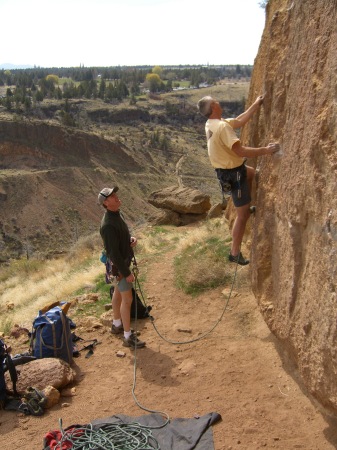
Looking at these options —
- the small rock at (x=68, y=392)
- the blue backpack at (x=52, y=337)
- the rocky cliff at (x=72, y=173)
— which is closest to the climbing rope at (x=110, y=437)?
the small rock at (x=68, y=392)

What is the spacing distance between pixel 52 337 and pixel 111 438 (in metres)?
1.78

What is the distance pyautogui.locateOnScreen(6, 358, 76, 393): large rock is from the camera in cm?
510

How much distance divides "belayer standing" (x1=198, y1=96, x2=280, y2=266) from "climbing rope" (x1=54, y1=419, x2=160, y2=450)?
2.78 meters

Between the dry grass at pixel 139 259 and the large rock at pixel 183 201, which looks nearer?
the dry grass at pixel 139 259

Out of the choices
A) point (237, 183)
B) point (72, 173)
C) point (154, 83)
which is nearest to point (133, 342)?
point (237, 183)

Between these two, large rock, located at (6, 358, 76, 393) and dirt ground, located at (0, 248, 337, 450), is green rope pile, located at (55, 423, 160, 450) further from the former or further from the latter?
large rock, located at (6, 358, 76, 393)

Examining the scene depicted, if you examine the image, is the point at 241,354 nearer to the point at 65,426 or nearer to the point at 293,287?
the point at 293,287

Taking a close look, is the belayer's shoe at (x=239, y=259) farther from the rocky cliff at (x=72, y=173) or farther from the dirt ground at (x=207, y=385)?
the rocky cliff at (x=72, y=173)

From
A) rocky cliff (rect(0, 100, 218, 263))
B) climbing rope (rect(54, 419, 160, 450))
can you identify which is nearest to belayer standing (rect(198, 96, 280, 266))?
climbing rope (rect(54, 419, 160, 450))

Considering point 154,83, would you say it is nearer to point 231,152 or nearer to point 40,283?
point 40,283

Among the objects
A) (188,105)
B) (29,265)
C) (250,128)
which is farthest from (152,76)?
(250,128)

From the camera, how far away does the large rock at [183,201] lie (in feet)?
49.4

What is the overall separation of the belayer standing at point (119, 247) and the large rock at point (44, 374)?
0.93 metres

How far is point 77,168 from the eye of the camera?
4644cm
